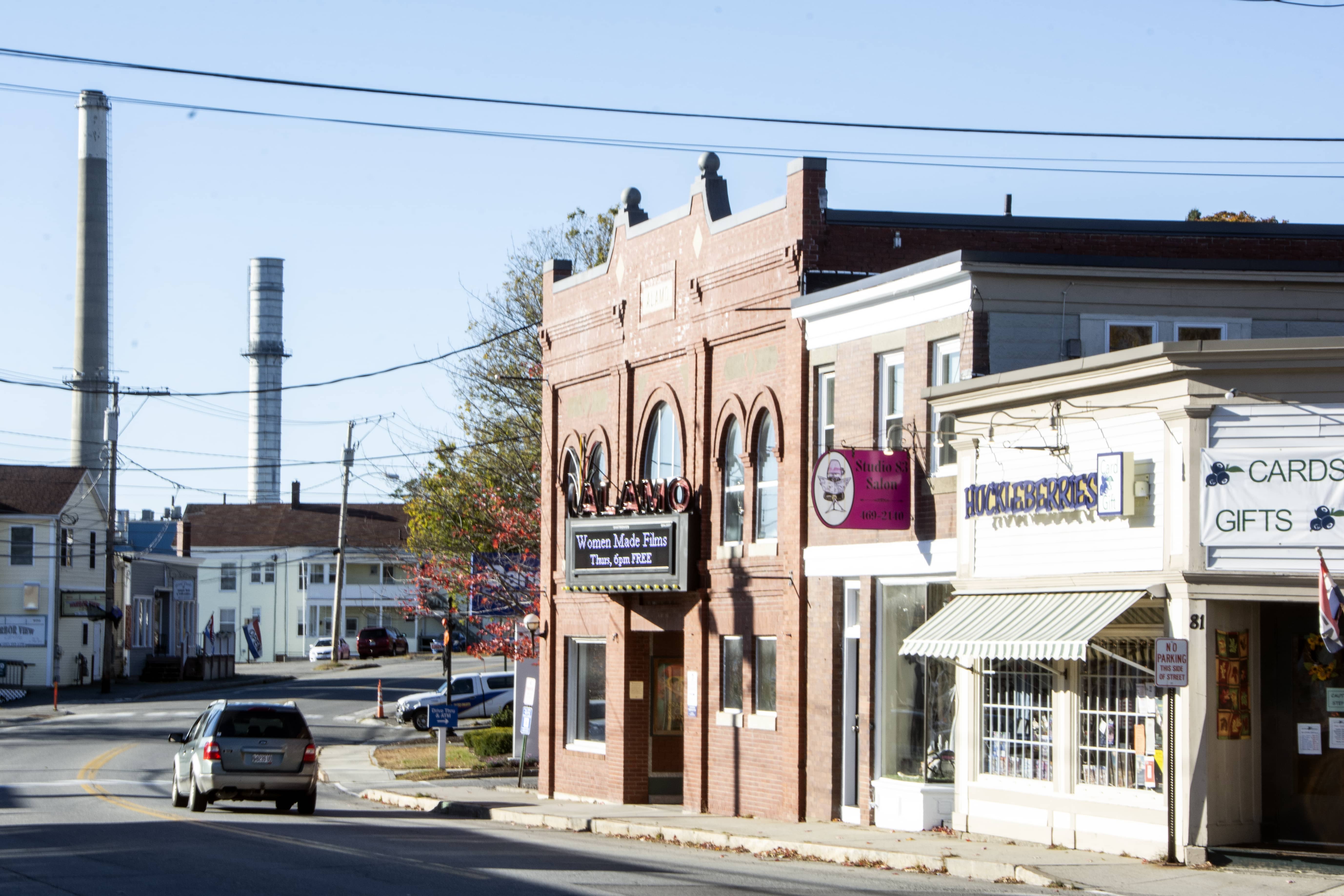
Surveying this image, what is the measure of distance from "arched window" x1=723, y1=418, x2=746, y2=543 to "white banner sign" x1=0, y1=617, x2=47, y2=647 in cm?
4755

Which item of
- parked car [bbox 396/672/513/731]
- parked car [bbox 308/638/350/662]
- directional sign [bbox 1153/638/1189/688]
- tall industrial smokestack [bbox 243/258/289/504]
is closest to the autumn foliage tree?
parked car [bbox 396/672/513/731]

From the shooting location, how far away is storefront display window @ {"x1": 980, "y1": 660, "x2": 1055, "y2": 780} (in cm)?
1845

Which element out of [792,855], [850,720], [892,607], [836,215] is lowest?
[792,855]

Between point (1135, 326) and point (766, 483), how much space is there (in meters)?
6.23

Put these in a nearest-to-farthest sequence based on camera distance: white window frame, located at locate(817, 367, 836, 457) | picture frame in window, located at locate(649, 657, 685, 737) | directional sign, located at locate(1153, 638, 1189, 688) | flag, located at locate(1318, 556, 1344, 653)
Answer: flag, located at locate(1318, 556, 1344, 653) < directional sign, located at locate(1153, 638, 1189, 688) < white window frame, located at locate(817, 367, 836, 457) < picture frame in window, located at locate(649, 657, 685, 737)

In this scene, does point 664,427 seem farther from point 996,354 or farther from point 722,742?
point 996,354

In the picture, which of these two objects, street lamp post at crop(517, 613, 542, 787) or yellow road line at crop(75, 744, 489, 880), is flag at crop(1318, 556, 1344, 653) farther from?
street lamp post at crop(517, 613, 542, 787)

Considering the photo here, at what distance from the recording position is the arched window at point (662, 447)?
2675 cm

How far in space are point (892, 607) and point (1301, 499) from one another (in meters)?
6.52

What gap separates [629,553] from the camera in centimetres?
2627

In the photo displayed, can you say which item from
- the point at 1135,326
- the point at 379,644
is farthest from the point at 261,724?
the point at 379,644

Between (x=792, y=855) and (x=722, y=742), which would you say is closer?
(x=792, y=855)

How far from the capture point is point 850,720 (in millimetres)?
21953

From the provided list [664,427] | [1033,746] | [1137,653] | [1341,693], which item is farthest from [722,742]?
[1341,693]
